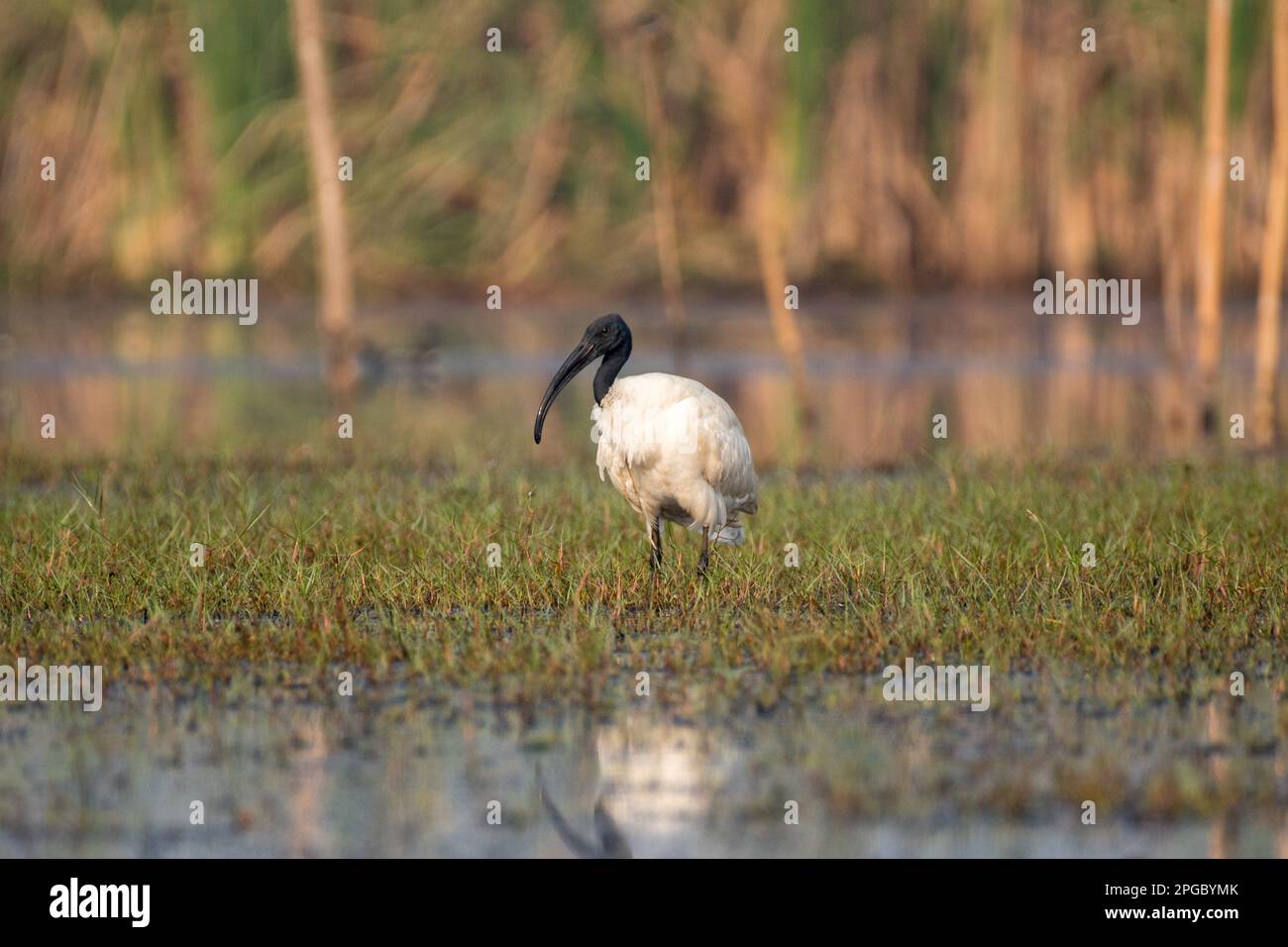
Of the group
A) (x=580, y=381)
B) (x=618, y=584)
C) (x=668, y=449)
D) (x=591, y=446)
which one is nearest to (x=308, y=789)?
(x=618, y=584)

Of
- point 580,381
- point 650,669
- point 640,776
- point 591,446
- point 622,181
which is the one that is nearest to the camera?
point 640,776

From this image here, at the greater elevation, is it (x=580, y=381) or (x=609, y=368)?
(x=580, y=381)

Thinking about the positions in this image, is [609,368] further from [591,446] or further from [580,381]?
[580,381]

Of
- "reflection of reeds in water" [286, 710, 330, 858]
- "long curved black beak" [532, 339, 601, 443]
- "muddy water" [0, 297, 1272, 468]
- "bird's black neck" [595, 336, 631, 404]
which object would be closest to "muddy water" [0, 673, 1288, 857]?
"reflection of reeds in water" [286, 710, 330, 858]

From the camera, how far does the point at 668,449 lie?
7.86m

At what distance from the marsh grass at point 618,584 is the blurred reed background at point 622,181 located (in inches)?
386

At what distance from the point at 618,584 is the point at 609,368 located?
1.04 metres

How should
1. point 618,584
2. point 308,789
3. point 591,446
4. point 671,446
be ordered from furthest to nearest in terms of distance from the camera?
1. point 591,446
2. point 671,446
3. point 618,584
4. point 308,789

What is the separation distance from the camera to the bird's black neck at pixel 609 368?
8.16 metres

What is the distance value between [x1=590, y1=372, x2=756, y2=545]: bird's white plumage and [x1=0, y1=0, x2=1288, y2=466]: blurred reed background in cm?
1120

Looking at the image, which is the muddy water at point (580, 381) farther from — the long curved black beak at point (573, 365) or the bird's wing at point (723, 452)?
the bird's wing at point (723, 452)

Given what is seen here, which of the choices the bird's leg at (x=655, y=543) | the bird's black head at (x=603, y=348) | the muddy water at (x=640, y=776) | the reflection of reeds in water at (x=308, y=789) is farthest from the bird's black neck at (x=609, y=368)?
the reflection of reeds in water at (x=308, y=789)

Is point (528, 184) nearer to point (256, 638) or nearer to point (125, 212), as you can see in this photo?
point (125, 212)
